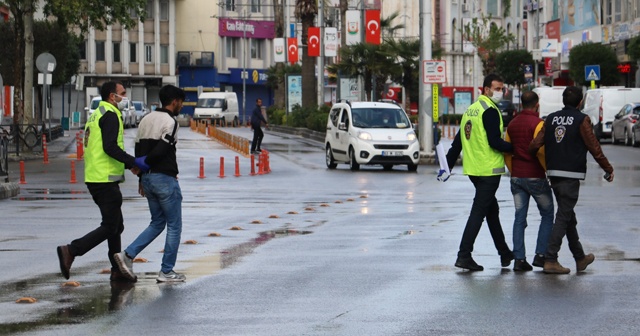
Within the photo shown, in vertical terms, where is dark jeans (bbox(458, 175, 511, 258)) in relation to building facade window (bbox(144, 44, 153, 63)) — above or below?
below

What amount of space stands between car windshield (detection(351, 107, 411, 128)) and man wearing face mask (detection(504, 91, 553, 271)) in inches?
895

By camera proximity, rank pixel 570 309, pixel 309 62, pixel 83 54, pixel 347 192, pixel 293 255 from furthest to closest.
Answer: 1. pixel 83 54
2. pixel 309 62
3. pixel 347 192
4. pixel 293 255
5. pixel 570 309

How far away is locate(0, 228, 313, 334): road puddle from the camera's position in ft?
32.5

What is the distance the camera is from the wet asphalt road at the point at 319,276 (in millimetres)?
9742

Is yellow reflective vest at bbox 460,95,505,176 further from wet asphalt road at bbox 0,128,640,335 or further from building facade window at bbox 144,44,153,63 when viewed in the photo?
building facade window at bbox 144,44,153,63

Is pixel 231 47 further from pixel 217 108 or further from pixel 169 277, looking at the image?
pixel 169 277

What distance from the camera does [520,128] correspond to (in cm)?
1302

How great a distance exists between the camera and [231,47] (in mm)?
112438

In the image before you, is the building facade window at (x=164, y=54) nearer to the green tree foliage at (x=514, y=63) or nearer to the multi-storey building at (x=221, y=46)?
the multi-storey building at (x=221, y=46)

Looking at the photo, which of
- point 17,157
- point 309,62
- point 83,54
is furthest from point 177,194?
point 83,54

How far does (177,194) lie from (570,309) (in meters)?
3.67

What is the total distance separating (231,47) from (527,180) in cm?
10032

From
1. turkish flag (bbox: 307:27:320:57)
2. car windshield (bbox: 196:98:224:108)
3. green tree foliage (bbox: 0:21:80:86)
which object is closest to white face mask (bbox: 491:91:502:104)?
turkish flag (bbox: 307:27:320:57)

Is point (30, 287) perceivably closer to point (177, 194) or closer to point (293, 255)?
point (177, 194)
